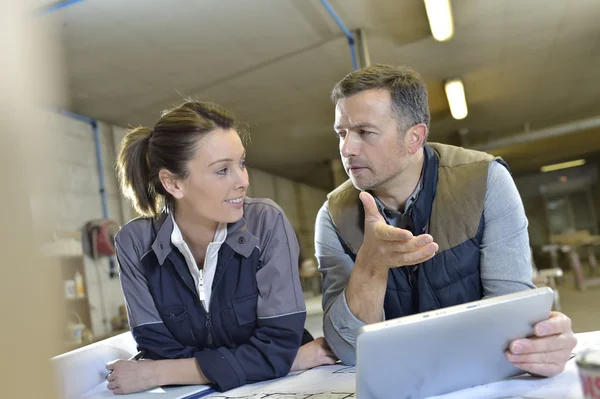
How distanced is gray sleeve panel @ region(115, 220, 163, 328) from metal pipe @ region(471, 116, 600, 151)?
9.42 meters

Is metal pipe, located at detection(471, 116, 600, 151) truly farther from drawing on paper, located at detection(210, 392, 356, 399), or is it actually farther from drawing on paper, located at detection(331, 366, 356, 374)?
drawing on paper, located at detection(210, 392, 356, 399)

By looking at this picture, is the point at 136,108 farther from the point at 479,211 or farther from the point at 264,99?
the point at 479,211

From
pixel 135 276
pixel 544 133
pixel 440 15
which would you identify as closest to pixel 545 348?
pixel 135 276

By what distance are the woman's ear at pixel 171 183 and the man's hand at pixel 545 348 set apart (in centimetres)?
106

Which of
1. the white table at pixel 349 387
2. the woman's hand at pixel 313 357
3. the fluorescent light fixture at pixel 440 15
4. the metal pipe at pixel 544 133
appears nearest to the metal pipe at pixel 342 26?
the fluorescent light fixture at pixel 440 15

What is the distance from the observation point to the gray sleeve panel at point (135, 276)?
147cm

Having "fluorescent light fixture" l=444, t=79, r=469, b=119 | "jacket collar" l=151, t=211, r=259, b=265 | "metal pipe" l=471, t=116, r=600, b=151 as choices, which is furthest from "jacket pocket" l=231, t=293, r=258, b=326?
"metal pipe" l=471, t=116, r=600, b=151

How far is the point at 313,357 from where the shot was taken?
1404 mm

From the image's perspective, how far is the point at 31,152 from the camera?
0.22 m

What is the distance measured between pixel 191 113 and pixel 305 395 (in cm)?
88

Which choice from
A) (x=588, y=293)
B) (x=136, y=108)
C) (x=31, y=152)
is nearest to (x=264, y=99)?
(x=136, y=108)

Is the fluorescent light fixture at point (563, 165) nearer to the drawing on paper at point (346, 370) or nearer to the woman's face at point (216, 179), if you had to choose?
the woman's face at point (216, 179)

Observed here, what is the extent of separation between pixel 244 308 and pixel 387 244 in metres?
0.49

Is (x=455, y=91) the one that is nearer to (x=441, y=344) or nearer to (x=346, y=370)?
(x=346, y=370)
